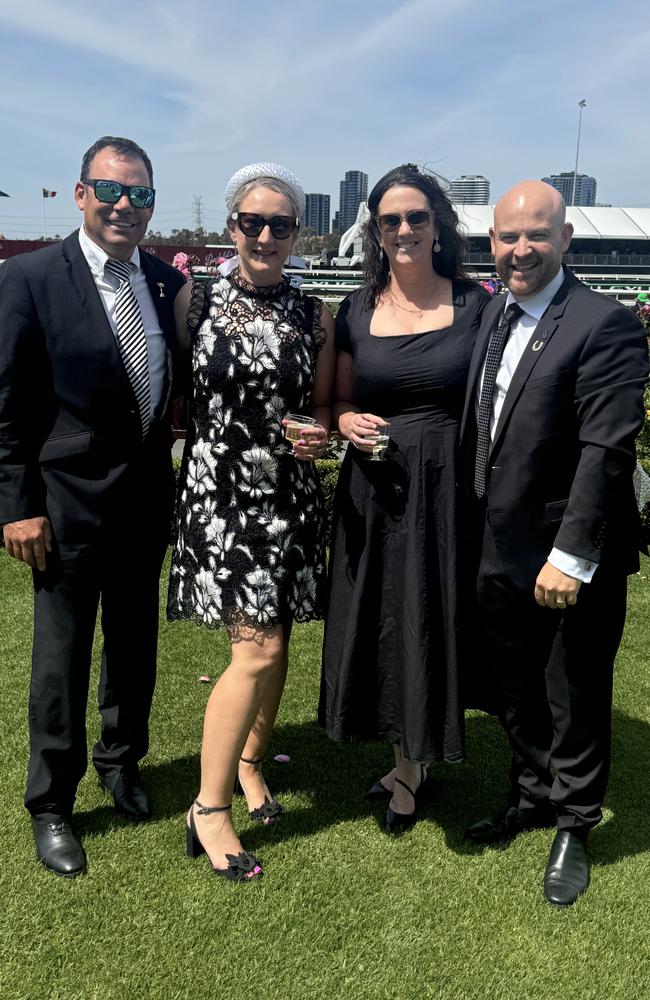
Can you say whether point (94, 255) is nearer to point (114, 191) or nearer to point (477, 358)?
point (114, 191)

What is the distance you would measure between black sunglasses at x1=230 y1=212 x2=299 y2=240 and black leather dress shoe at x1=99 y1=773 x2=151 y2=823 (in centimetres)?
224

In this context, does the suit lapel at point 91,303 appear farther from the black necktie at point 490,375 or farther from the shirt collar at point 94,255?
the black necktie at point 490,375

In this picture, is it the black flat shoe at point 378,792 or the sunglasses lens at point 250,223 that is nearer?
the sunglasses lens at point 250,223

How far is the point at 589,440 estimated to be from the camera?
8.16 feet

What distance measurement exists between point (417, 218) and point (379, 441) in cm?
84

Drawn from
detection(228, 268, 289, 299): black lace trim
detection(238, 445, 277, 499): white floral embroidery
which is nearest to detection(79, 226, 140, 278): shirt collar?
detection(228, 268, 289, 299): black lace trim

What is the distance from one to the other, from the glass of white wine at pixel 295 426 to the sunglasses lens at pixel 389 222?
2.57 ft

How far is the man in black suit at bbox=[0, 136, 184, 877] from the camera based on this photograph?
2.69 meters

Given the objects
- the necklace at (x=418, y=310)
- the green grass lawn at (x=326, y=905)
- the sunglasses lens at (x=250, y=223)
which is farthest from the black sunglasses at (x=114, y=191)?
the green grass lawn at (x=326, y=905)

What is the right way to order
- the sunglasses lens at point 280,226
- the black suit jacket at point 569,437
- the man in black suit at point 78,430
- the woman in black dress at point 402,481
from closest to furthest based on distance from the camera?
the black suit jacket at point 569,437 → the man in black suit at point 78,430 → the sunglasses lens at point 280,226 → the woman in black dress at point 402,481

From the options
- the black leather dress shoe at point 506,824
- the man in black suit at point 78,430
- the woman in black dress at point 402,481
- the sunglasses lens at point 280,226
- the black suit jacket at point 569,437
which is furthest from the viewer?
the black leather dress shoe at point 506,824

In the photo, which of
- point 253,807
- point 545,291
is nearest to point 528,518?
point 545,291

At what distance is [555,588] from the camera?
2.62 metres

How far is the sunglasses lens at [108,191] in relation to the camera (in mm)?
2740
